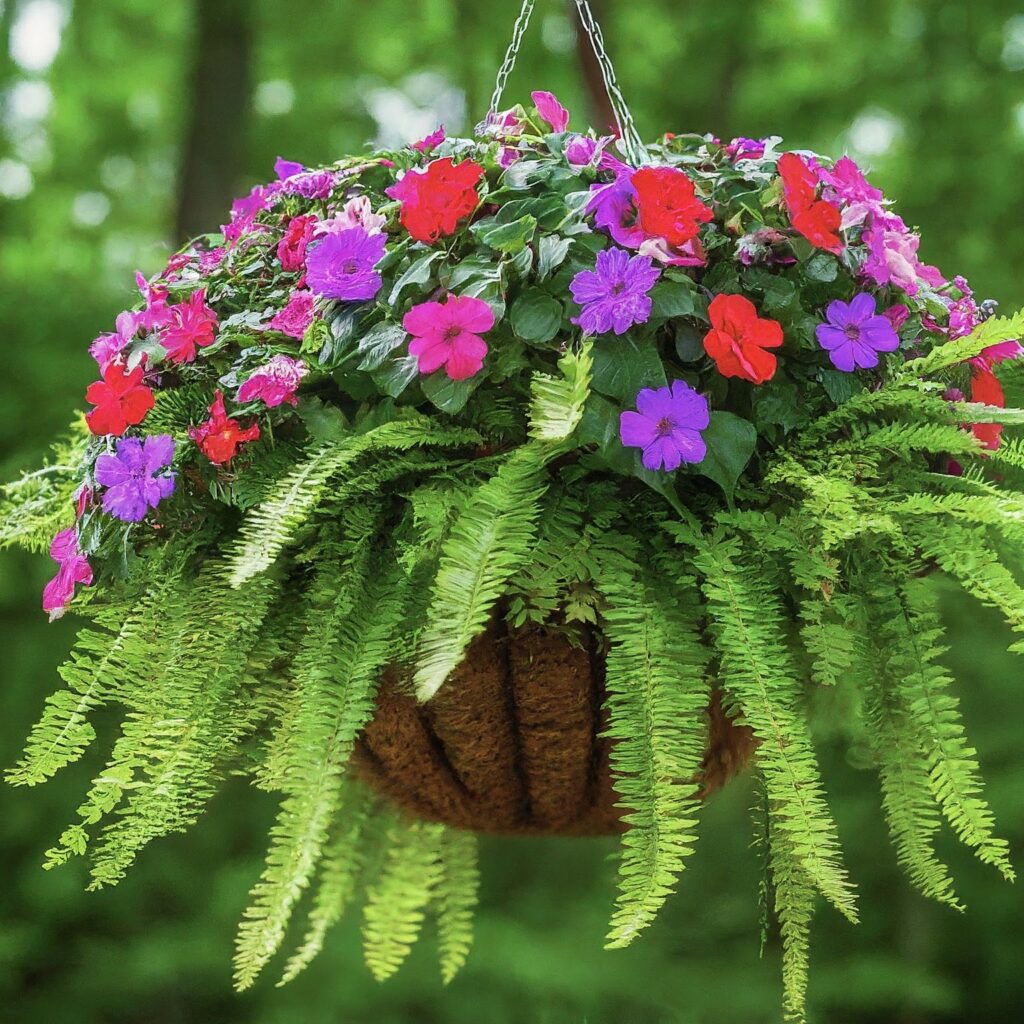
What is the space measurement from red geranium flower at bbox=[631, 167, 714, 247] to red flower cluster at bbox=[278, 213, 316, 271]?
27 centimetres

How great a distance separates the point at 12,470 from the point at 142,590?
63cm

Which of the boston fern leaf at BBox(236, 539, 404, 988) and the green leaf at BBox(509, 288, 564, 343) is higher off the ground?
the green leaf at BBox(509, 288, 564, 343)

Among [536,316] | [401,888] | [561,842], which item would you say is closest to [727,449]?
[536,316]

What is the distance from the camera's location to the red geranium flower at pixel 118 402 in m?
0.89

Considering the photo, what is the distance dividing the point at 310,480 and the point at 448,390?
0.12m

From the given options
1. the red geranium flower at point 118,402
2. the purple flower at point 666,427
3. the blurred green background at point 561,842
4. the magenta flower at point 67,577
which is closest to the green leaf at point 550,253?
the purple flower at point 666,427

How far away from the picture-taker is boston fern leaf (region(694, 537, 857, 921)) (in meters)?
0.76

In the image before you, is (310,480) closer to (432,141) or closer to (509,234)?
(509,234)

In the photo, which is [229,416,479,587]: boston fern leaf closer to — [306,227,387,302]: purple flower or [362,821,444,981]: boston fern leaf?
[306,227,387,302]: purple flower

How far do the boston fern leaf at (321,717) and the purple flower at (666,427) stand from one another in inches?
8.0

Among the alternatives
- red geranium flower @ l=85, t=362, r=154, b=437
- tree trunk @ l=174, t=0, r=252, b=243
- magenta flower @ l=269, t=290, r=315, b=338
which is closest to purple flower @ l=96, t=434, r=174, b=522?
red geranium flower @ l=85, t=362, r=154, b=437

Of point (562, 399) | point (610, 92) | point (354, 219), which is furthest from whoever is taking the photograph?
Answer: point (610, 92)

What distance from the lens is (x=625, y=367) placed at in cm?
80

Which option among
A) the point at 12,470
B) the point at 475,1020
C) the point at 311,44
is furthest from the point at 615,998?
the point at 311,44
